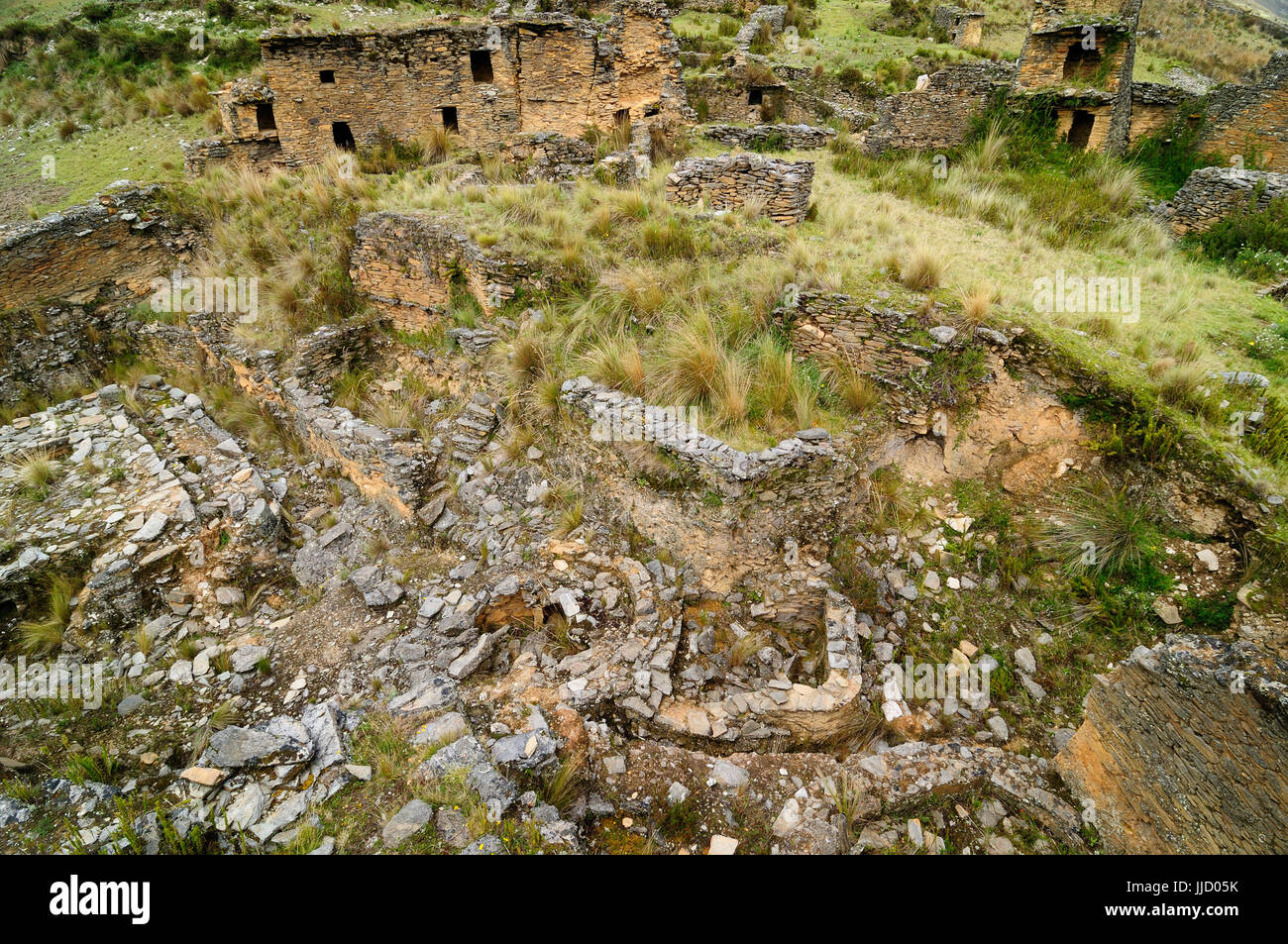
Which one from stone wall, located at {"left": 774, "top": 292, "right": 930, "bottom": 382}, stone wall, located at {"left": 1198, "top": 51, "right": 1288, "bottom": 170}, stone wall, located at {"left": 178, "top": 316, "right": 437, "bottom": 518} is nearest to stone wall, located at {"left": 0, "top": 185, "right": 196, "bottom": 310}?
stone wall, located at {"left": 178, "top": 316, "right": 437, "bottom": 518}

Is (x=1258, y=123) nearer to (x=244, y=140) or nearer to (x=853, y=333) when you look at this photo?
(x=853, y=333)

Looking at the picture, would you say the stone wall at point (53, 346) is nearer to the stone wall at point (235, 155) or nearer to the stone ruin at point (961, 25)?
the stone wall at point (235, 155)

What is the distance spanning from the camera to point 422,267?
26.5ft

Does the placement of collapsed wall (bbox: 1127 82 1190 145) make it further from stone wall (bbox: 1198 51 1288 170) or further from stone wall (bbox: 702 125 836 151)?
stone wall (bbox: 702 125 836 151)

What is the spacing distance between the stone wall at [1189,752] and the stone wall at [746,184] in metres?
6.88

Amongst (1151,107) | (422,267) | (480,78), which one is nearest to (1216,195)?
(1151,107)

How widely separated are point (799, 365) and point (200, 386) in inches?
342

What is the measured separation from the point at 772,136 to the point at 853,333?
7449mm

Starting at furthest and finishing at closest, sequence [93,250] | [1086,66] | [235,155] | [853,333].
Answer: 1. [235,155]
2. [1086,66]
3. [93,250]
4. [853,333]

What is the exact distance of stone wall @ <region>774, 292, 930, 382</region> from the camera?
6078 millimetres

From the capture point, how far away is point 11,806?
371cm

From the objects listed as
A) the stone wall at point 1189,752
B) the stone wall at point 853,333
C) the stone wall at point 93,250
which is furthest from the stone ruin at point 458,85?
the stone wall at point 1189,752

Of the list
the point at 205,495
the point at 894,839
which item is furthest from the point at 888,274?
the point at 205,495
